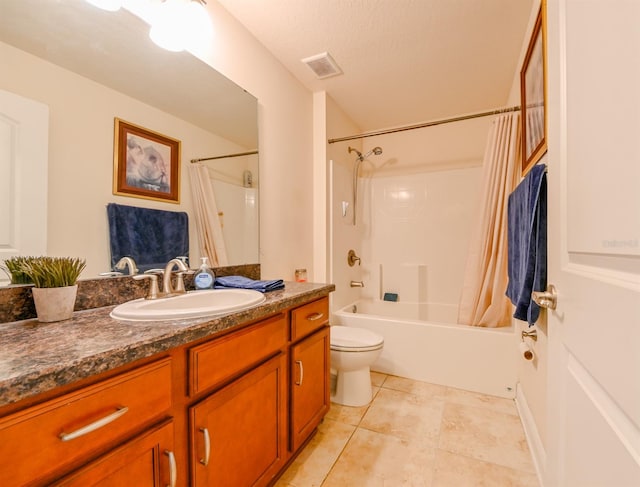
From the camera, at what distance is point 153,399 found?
2.34 ft

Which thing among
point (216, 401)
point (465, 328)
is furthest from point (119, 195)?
point (465, 328)

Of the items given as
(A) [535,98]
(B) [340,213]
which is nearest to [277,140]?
(B) [340,213]

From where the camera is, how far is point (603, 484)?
520mm

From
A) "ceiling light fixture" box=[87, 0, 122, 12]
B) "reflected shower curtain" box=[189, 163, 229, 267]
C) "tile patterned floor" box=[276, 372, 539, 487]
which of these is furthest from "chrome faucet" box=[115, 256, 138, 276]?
"tile patterned floor" box=[276, 372, 539, 487]

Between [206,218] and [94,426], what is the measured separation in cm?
108

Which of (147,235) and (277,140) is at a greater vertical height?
(277,140)

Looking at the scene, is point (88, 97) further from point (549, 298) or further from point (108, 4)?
point (549, 298)

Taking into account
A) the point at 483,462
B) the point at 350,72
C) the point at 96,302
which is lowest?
the point at 483,462

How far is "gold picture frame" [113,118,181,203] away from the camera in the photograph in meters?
1.15

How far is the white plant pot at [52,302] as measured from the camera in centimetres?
83

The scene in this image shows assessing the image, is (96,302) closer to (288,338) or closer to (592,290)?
(288,338)

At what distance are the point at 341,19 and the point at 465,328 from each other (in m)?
2.11

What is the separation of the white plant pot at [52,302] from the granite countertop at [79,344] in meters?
0.03

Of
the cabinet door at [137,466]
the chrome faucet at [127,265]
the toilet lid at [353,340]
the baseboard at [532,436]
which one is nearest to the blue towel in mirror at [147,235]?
the chrome faucet at [127,265]
